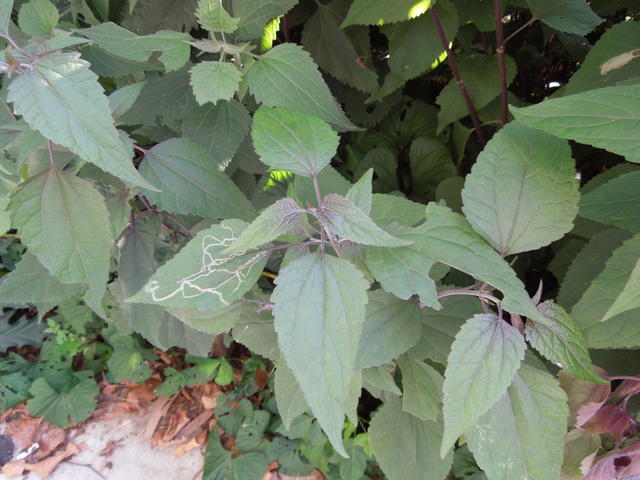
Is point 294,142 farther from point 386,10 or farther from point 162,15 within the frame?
point 162,15

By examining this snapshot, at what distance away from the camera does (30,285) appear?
749 mm

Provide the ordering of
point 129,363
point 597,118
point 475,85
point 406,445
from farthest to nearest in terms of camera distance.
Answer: point 129,363, point 475,85, point 406,445, point 597,118

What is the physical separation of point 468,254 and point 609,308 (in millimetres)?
132

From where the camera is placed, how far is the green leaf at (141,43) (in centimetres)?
57

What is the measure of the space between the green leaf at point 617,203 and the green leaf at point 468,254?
5.1 inches

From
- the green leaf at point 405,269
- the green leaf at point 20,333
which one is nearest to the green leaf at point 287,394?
the green leaf at point 405,269

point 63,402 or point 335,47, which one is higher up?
point 335,47

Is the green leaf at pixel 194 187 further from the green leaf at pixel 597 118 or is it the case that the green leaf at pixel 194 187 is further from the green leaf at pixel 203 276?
the green leaf at pixel 597 118

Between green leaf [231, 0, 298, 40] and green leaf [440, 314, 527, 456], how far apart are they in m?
0.46

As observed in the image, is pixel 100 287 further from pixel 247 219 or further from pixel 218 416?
pixel 218 416

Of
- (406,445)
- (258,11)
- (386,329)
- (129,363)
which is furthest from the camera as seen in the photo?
(129,363)

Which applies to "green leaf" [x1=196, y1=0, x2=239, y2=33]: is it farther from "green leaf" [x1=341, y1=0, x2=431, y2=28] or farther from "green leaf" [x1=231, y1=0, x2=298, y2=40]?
"green leaf" [x1=341, y1=0, x2=431, y2=28]

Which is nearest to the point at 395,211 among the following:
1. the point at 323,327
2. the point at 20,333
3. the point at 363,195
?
the point at 363,195

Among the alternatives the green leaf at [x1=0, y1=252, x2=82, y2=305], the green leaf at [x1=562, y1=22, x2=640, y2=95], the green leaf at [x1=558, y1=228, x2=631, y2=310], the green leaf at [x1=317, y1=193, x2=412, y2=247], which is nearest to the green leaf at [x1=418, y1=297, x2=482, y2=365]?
the green leaf at [x1=558, y1=228, x2=631, y2=310]
